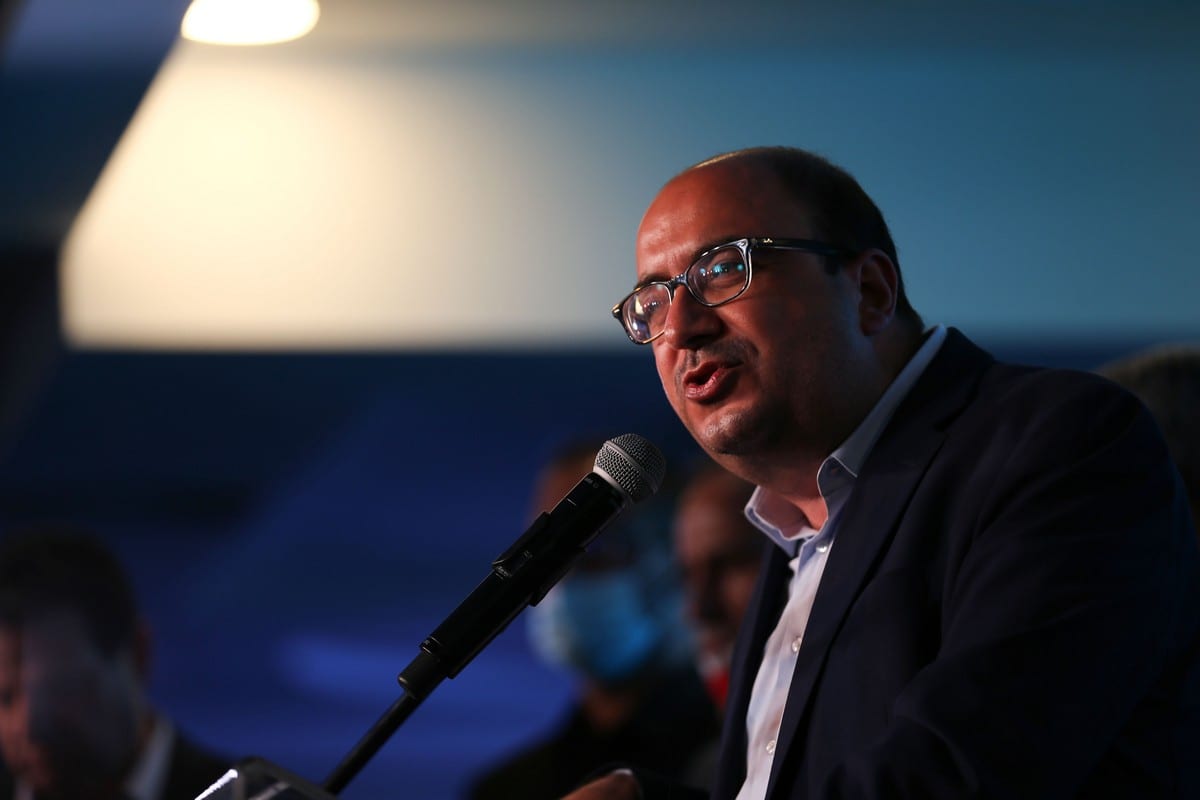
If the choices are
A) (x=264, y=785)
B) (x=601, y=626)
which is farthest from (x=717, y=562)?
(x=264, y=785)

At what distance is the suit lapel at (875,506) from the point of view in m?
1.45

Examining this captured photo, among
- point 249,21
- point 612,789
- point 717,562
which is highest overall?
point 249,21

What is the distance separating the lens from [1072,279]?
16.4 ft

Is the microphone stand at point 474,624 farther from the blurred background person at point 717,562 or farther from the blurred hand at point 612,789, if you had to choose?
the blurred background person at point 717,562

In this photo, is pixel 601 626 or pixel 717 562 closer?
pixel 717 562

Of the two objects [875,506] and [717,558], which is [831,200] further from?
[717,558]

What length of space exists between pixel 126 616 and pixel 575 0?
8.41 feet

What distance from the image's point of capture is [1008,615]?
1.23 meters

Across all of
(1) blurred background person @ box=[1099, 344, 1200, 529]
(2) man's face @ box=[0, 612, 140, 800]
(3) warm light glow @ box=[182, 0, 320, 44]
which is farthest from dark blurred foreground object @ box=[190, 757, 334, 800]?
(3) warm light glow @ box=[182, 0, 320, 44]

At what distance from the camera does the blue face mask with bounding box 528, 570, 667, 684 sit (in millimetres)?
4402

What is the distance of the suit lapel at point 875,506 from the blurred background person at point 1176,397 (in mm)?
570

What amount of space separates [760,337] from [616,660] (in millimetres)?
2873

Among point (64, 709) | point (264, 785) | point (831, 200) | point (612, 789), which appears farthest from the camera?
point (64, 709)

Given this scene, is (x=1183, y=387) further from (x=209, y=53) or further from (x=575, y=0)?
(x=209, y=53)
